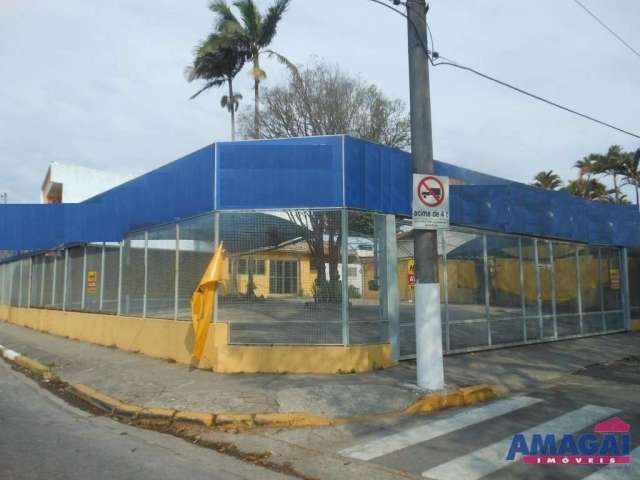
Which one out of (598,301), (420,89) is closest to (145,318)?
(420,89)

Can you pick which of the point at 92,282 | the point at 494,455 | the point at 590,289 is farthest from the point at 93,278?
the point at 590,289

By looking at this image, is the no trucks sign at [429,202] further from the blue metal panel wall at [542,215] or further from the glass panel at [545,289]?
the glass panel at [545,289]

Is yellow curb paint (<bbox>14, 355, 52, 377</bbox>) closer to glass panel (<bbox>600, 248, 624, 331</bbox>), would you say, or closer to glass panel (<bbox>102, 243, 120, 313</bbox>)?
glass panel (<bbox>102, 243, 120, 313</bbox>)

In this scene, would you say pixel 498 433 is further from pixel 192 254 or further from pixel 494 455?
pixel 192 254

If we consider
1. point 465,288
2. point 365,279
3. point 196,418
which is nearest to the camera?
point 196,418

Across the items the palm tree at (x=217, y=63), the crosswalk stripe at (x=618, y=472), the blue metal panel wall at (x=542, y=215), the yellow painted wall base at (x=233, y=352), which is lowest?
the crosswalk stripe at (x=618, y=472)

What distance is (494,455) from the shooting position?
591cm

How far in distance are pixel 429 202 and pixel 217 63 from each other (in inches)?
739

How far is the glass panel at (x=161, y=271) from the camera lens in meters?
12.1

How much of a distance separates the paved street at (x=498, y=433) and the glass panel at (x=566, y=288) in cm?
622

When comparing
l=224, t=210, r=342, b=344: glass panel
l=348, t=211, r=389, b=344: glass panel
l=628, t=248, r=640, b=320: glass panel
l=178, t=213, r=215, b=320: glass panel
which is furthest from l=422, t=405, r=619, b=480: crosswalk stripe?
l=628, t=248, r=640, b=320: glass panel

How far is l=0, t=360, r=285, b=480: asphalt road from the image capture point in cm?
546

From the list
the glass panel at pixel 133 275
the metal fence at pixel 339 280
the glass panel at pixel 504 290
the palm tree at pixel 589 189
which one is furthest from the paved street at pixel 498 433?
the palm tree at pixel 589 189

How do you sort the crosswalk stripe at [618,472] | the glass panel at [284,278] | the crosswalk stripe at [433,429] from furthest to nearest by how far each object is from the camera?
the glass panel at [284,278], the crosswalk stripe at [433,429], the crosswalk stripe at [618,472]
